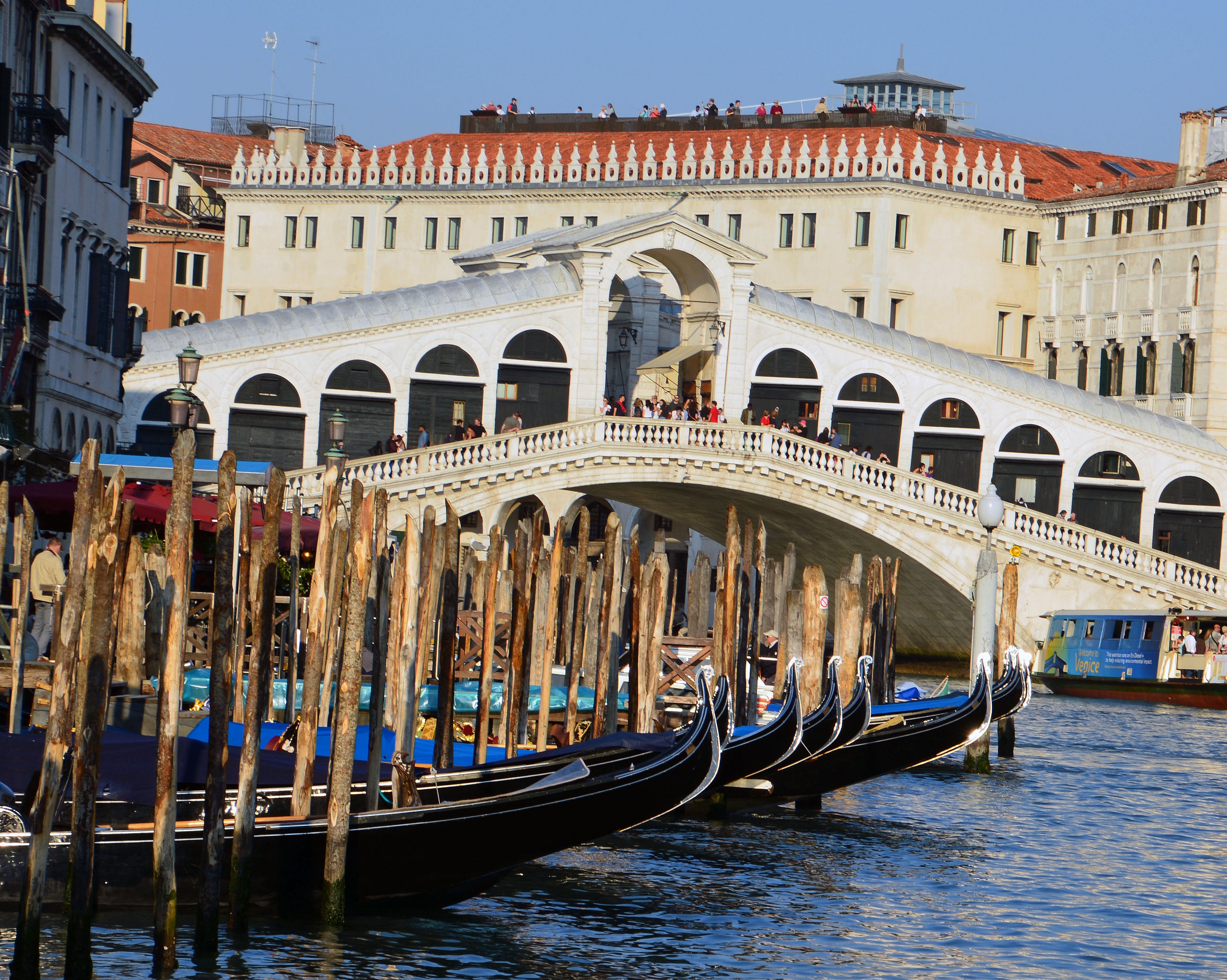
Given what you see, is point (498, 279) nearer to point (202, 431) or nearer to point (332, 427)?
point (202, 431)

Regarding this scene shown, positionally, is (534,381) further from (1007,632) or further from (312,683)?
(312,683)

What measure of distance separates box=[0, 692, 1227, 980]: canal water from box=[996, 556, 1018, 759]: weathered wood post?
2115 mm

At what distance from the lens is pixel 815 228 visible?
4384 centimetres

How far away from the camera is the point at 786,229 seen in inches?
1737

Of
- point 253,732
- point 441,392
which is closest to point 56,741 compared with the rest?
point 253,732

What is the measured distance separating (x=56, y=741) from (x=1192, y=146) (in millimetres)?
35345

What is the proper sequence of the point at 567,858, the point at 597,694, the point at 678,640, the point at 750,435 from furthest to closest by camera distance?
the point at 750,435 < the point at 678,640 < the point at 597,694 < the point at 567,858

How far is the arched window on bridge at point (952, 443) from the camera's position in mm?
37219

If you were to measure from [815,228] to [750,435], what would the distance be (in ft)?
39.2

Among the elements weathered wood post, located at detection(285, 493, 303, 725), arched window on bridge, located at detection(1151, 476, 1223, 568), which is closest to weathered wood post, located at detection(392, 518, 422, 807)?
weathered wood post, located at detection(285, 493, 303, 725)

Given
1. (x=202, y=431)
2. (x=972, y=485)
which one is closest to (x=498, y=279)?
(x=202, y=431)

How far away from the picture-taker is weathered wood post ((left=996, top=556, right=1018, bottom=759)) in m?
20.3

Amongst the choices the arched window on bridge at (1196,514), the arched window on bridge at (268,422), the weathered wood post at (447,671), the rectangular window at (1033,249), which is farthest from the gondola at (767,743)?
the rectangular window at (1033,249)

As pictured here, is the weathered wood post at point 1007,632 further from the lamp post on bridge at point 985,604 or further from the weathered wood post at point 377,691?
the weathered wood post at point 377,691
